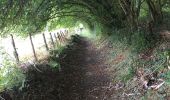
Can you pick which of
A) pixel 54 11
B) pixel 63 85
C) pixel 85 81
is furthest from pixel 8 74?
pixel 54 11

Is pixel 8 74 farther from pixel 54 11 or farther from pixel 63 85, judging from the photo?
pixel 54 11

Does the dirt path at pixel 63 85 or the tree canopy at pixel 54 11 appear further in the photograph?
the tree canopy at pixel 54 11

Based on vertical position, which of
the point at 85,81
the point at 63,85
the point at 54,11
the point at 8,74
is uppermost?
the point at 54,11

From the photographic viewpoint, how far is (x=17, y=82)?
341 inches

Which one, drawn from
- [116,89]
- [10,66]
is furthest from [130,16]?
[10,66]

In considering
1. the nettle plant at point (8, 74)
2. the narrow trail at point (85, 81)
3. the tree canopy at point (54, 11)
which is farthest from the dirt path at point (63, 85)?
the tree canopy at point (54, 11)

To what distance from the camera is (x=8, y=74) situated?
8742mm

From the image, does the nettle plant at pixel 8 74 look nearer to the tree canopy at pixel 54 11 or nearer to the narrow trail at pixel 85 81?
the tree canopy at pixel 54 11

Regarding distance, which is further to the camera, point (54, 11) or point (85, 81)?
point (54, 11)

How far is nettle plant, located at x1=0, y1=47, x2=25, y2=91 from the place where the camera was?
327 inches

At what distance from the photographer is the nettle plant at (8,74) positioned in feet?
27.3

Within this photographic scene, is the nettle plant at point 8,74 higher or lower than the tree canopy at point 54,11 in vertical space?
lower

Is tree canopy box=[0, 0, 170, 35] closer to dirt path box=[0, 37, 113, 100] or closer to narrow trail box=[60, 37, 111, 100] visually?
dirt path box=[0, 37, 113, 100]

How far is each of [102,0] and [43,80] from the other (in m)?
10.9
